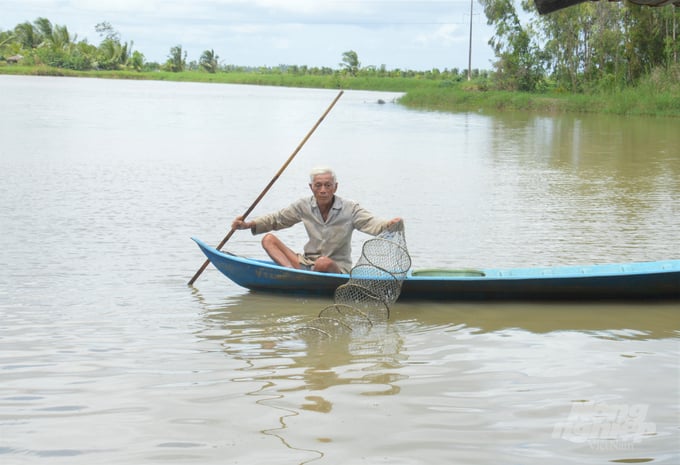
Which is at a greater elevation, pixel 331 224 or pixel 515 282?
pixel 331 224

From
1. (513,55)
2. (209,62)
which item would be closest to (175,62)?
(209,62)

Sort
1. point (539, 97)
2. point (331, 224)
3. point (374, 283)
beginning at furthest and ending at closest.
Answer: point (539, 97), point (331, 224), point (374, 283)

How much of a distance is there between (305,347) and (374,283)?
78cm

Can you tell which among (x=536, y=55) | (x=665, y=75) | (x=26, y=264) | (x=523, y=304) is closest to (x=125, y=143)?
(x=26, y=264)

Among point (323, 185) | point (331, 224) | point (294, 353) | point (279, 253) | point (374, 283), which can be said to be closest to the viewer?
point (294, 353)

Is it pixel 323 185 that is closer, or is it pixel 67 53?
pixel 323 185

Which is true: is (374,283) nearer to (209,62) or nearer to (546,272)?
(546,272)

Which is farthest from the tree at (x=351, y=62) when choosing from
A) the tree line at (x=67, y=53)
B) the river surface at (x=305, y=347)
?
the river surface at (x=305, y=347)

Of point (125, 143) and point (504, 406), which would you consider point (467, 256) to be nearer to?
point (504, 406)

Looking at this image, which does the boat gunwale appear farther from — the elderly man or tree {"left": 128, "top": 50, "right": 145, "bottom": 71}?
tree {"left": 128, "top": 50, "right": 145, "bottom": 71}

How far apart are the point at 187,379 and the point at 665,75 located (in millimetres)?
26870

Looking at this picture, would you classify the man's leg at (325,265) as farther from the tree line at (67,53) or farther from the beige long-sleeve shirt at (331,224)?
the tree line at (67,53)

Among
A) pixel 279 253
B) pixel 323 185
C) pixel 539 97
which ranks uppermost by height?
pixel 539 97

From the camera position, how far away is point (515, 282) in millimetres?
5684
